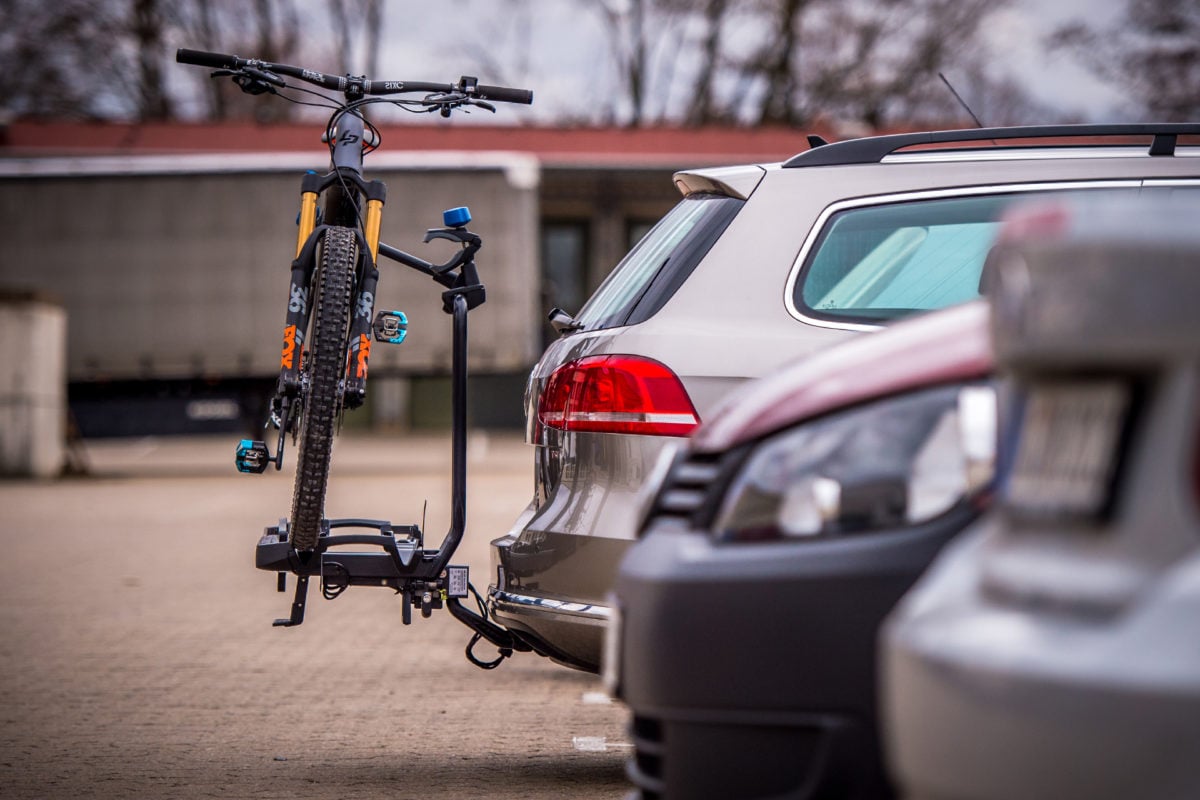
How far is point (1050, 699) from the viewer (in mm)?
1613

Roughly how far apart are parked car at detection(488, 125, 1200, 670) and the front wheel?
742 mm

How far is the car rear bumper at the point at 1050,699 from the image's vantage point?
156 centimetres

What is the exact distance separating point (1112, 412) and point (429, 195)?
2232cm

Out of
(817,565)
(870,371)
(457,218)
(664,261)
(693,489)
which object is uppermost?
(457,218)

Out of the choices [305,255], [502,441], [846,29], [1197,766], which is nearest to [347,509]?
[305,255]

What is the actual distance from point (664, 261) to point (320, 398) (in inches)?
48.0

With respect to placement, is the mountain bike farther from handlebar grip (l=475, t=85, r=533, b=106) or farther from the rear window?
the rear window

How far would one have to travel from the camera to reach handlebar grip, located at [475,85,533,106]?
5.42m

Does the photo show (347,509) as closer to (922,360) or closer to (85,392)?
(85,392)

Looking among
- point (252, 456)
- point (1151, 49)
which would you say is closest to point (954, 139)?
point (252, 456)

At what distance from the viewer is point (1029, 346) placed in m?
1.77

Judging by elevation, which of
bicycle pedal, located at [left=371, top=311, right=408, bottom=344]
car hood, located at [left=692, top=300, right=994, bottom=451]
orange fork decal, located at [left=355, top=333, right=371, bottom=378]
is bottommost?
car hood, located at [left=692, top=300, right=994, bottom=451]

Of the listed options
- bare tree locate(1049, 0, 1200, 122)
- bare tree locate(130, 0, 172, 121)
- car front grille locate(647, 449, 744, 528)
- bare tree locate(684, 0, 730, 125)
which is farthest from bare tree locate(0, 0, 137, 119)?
car front grille locate(647, 449, 744, 528)

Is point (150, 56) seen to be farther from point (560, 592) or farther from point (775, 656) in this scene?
point (775, 656)
